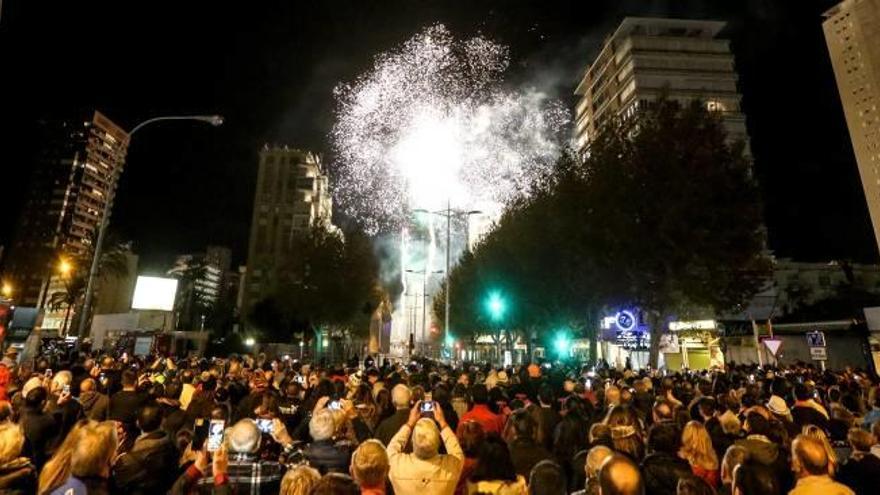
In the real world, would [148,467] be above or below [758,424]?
below

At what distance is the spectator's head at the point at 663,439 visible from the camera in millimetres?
5184

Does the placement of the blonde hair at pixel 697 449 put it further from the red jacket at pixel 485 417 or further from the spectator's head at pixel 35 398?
the spectator's head at pixel 35 398

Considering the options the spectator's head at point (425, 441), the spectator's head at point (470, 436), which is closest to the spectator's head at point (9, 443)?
the spectator's head at point (425, 441)

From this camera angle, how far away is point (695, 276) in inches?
893

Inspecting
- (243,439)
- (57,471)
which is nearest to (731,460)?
(243,439)

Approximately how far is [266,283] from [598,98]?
216ft

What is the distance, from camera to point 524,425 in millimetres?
6281

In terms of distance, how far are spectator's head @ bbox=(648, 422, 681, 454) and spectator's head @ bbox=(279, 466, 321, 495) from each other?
3575 millimetres

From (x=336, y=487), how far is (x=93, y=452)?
2.23 meters

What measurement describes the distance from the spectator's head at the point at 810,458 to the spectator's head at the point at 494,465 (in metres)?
2.34

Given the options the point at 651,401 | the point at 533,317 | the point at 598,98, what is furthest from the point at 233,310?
the point at 651,401

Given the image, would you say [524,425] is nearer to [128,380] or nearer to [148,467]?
[148,467]

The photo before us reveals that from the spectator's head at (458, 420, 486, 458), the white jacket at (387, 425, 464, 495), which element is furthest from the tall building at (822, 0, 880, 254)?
the white jacket at (387, 425, 464, 495)

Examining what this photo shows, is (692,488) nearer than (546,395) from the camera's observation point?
Yes
